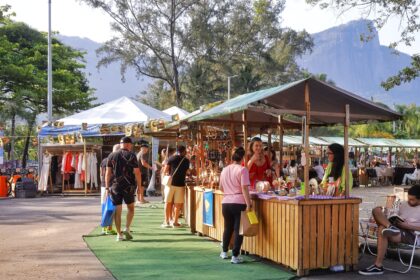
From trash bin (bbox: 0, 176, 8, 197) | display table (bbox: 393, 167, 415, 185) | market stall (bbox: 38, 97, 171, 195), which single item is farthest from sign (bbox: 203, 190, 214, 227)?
display table (bbox: 393, 167, 415, 185)

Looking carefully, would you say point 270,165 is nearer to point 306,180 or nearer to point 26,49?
point 306,180

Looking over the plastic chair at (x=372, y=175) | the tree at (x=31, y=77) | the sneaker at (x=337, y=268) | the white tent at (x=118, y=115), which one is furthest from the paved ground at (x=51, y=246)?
the tree at (x=31, y=77)

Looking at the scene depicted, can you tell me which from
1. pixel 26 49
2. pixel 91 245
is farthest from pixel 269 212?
pixel 26 49

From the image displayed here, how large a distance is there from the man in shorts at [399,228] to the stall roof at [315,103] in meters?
1.23

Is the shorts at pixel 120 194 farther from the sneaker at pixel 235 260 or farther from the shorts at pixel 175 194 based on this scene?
the sneaker at pixel 235 260

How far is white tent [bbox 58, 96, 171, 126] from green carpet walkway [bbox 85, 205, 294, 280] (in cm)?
1065

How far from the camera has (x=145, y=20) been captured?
39750mm

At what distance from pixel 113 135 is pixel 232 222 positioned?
1358 centimetres

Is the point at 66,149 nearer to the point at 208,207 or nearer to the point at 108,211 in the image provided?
the point at 108,211

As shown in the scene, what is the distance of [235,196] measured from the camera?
720 cm

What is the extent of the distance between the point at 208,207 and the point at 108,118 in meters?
13.0

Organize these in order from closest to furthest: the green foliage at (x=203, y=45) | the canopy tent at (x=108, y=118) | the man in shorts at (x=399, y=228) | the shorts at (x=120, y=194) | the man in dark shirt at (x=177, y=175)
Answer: the man in shorts at (x=399, y=228)
the shorts at (x=120, y=194)
the man in dark shirt at (x=177, y=175)
the canopy tent at (x=108, y=118)
the green foliage at (x=203, y=45)

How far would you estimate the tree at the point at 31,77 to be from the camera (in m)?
32.7

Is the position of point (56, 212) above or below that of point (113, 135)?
below
